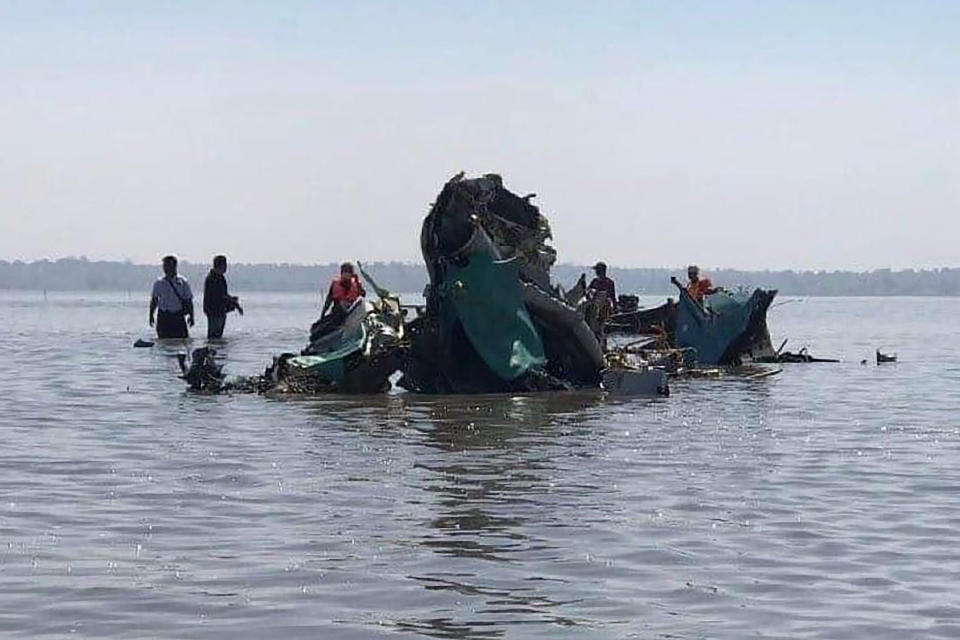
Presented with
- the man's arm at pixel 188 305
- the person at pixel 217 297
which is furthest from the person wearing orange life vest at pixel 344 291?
the man's arm at pixel 188 305

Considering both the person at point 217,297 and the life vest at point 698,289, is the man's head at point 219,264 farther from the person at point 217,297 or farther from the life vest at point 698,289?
the life vest at point 698,289

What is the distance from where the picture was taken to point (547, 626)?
7.73 m

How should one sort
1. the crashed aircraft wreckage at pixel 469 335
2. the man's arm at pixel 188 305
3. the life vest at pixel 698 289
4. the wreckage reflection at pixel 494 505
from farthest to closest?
1. the man's arm at pixel 188 305
2. the life vest at pixel 698 289
3. the crashed aircraft wreckage at pixel 469 335
4. the wreckage reflection at pixel 494 505

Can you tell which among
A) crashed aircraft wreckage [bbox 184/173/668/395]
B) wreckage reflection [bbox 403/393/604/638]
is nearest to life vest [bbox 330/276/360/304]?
crashed aircraft wreckage [bbox 184/173/668/395]

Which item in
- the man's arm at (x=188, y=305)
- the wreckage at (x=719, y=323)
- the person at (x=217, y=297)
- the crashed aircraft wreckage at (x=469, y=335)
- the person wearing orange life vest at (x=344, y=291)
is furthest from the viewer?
the man's arm at (x=188, y=305)

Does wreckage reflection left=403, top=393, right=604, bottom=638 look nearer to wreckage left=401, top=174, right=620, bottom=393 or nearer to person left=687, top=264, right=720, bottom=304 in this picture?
wreckage left=401, top=174, right=620, bottom=393

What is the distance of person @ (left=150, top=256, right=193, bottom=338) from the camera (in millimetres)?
30331

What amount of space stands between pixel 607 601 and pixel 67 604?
2.67m

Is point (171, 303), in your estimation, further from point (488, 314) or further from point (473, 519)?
point (473, 519)

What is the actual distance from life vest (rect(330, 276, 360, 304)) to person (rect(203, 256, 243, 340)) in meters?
7.07

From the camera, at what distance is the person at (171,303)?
30331mm

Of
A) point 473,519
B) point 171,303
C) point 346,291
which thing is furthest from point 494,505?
point 171,303

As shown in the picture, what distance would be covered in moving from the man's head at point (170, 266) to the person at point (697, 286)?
9308 millimetres

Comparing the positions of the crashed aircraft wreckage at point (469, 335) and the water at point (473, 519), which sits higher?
the crashed aircraft wreckage at point (469, 335)
